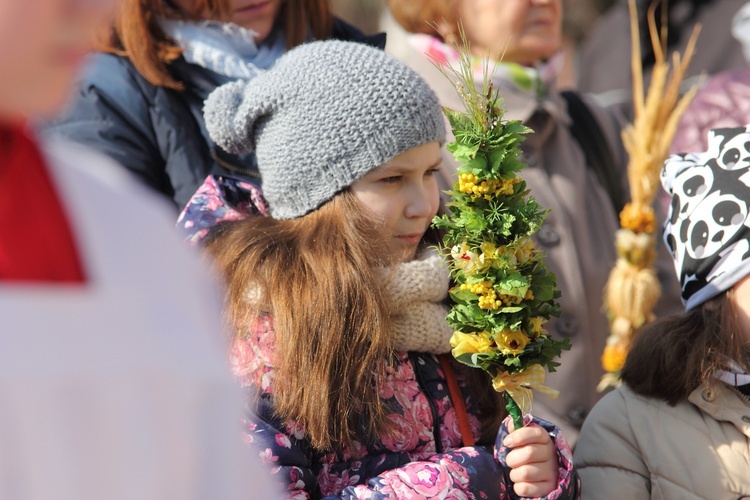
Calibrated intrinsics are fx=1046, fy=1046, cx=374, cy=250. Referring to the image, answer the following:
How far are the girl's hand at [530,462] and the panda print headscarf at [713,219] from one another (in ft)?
1.91

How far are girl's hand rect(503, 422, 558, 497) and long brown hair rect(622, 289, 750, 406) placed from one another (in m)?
0.42

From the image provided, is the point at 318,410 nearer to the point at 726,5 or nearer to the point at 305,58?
the point at 305,58

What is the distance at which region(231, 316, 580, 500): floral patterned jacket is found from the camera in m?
2.02

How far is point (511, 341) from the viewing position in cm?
204

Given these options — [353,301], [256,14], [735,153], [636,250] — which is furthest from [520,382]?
[256,14]

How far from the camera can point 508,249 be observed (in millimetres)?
2061

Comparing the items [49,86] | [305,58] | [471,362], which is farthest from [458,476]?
[49,86]

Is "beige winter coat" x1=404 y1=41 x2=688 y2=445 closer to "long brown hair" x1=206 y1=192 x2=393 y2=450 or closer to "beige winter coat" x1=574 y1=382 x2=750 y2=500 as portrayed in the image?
"beige winter coat" x1=574 y1=382 x2=750 y2=500

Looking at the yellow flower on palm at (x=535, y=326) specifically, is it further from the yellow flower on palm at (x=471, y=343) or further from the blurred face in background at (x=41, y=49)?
the blurred face in background at (x=41, y=49)

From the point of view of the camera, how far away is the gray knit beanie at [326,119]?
7.66 feet

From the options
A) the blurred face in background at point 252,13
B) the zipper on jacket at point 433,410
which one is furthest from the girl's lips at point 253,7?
the zipper on jacket at point 433,410

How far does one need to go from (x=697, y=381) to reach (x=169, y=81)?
5.01 feet

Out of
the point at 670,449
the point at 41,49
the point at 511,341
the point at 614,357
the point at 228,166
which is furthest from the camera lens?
the point at 614,357

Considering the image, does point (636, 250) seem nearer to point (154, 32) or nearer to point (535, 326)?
point (535, 326)
